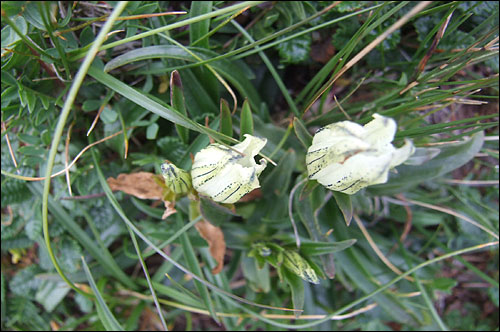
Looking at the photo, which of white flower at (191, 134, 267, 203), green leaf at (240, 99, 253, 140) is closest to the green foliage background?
green leaf at (240, 99, 253, 140)

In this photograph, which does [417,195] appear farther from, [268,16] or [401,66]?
[268,16]

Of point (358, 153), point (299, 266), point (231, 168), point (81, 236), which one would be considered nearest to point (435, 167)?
point (299, 266)

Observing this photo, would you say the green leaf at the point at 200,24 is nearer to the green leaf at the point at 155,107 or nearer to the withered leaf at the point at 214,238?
the green leaf at the point at 155,107

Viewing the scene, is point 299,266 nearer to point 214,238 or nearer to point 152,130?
point 214,238

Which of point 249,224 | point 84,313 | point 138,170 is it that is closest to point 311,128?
point 249,224

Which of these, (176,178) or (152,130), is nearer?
(176,178)

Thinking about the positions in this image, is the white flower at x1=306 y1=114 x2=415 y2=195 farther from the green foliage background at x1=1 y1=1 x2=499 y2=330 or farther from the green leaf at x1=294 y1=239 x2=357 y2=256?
the green leaf at x1=294 y1=239 x2=357 y2=256
